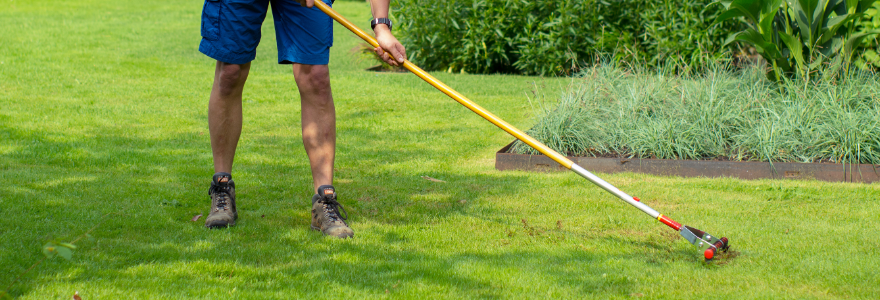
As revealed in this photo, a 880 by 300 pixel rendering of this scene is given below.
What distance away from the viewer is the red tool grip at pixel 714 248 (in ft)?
10.3

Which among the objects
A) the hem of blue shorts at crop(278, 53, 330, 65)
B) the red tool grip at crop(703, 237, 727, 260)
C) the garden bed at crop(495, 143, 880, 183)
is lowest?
the red tool grip at crop(703, 237, 727, 260)

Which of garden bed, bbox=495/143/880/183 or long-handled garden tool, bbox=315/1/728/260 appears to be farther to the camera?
garden bed, bbox=495/143/880/183

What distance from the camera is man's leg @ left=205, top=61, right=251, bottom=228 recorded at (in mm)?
3692

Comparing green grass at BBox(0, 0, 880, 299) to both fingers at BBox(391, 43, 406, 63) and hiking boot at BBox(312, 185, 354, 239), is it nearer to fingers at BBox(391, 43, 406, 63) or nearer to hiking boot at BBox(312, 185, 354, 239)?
hiking boot at BBox(312, 185, 354, 239)

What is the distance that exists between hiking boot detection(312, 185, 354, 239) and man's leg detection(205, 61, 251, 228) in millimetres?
437

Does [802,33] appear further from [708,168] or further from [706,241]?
[706,241]

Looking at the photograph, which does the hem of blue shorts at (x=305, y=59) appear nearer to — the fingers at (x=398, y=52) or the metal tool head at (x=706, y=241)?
the fingers at (x=398, y=52)

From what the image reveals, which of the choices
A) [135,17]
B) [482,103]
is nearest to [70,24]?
[135,17]

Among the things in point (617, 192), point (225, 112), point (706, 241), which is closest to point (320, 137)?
point (225, 112)

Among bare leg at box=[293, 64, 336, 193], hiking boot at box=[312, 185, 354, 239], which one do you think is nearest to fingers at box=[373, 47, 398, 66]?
bare leg at box=[293, 64, 336, 193]

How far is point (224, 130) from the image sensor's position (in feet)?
12.7

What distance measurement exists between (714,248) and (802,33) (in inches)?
149

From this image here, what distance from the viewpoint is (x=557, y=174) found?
5020mm

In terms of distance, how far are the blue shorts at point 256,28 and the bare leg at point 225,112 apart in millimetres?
113
